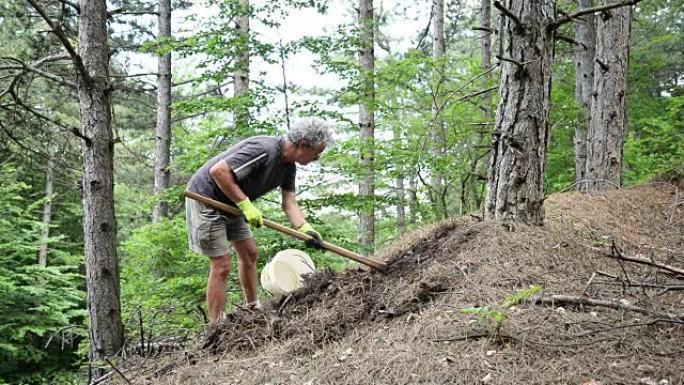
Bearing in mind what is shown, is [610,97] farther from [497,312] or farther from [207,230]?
[207,230]

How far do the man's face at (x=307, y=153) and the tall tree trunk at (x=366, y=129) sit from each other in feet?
9.40

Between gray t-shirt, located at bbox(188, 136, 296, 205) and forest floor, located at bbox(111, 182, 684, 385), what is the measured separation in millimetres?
884

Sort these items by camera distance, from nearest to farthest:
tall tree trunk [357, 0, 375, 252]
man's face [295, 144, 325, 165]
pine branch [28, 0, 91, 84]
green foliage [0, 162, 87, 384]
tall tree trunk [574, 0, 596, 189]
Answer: pine branch [28, 0, 91, 84] < man's face [295, 144, 325, 165] < tall tree trunk [357, 0, 375, 252] < tall tree trunk [574, 0, 596, 189] < green foliage [0, 162, 87, 384]

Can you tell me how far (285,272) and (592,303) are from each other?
2.63m

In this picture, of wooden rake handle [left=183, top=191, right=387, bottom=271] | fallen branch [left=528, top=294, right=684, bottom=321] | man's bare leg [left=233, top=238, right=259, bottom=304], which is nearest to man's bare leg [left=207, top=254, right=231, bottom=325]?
man's bare leg [left=233, top=238, right=259, bottom=304]

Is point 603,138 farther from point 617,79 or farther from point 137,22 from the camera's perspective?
point 137,22

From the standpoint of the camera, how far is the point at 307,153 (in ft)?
13.8

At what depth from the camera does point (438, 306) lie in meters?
3.29

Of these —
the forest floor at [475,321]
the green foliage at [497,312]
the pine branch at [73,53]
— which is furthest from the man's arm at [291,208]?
the green foliage at [497,312]

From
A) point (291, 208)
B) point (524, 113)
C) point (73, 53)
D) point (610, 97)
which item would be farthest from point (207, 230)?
point (610, 97)

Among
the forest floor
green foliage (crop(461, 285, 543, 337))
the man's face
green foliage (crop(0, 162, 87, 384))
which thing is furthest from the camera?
green foliage (crop(0, 162, 87, 384))

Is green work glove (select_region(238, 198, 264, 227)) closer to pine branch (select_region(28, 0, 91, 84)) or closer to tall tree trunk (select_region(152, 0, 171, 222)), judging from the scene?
pine branch (select_region(28, 0, 91, 84))

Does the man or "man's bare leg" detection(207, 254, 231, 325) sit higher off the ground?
the man

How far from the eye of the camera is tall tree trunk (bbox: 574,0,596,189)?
29.6ft
